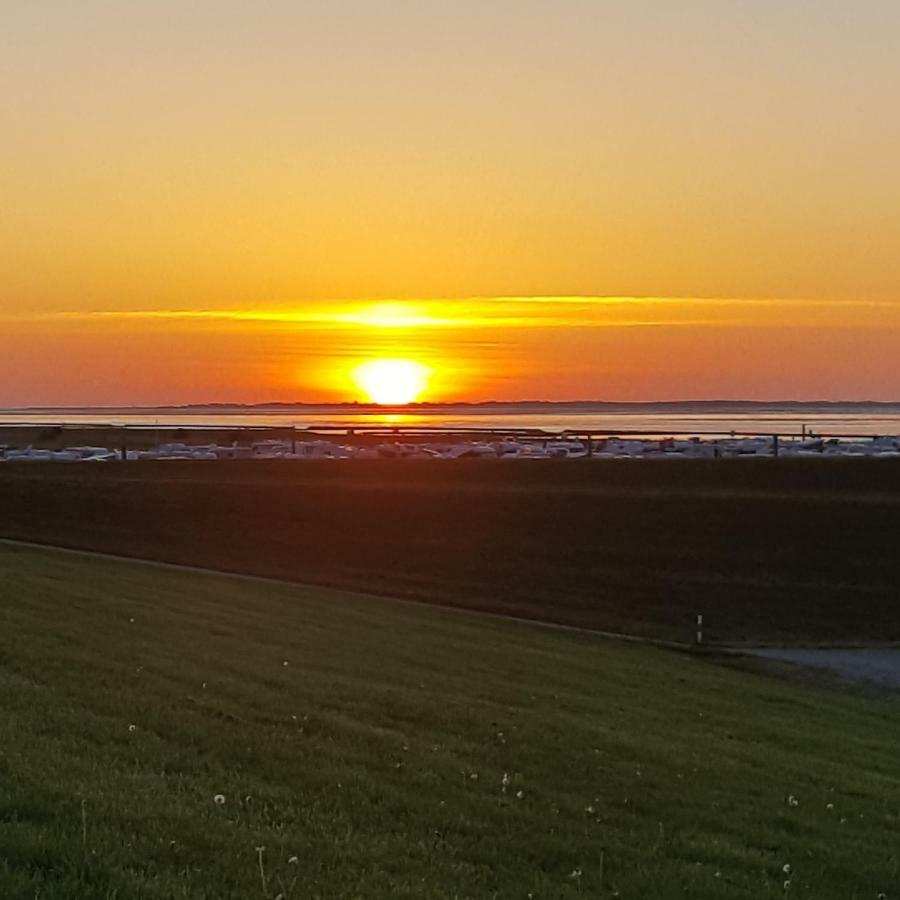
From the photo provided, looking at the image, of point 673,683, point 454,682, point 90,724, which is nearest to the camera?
point 90,724

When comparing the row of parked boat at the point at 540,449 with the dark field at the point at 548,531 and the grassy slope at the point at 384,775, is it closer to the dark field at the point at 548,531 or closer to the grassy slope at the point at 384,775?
the dark field at the point at 548,531

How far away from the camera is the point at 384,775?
9008mm

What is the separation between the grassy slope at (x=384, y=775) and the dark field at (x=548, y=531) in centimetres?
1384

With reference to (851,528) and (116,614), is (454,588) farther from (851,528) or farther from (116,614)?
(116,614)

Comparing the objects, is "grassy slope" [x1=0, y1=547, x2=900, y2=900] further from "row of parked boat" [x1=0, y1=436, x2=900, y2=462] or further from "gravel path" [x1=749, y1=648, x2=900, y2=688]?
"row of parked boat" [x1=0, y1=436, x2=900, y2=462]

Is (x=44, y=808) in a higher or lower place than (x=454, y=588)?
higher

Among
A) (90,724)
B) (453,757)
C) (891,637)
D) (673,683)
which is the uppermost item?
(90,724)

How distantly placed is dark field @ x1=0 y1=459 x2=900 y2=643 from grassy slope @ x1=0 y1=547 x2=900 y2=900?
13839 mm

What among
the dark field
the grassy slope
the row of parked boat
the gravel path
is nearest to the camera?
the grassy slope

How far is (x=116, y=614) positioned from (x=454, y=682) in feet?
14.3

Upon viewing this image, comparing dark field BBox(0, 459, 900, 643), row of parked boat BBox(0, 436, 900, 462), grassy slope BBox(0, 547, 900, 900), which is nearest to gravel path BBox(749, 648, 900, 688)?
dark field BBox(0, 459, 900, 643)

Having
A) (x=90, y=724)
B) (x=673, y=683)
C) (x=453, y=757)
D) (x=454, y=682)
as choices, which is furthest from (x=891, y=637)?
(x=90, y=724)

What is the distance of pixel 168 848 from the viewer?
630 centimetres

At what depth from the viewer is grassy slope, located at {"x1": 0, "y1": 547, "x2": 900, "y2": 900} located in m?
6.51
